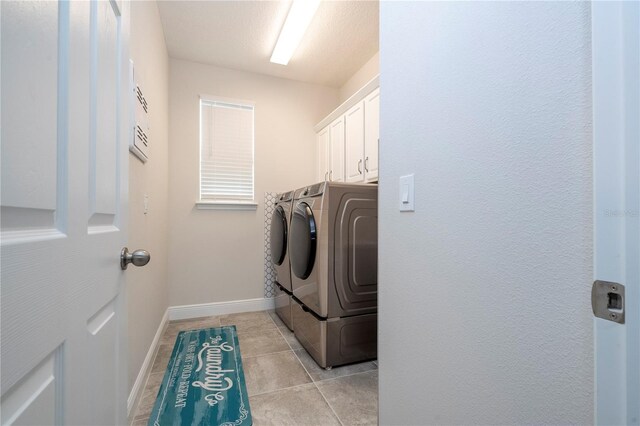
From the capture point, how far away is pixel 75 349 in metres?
0.49

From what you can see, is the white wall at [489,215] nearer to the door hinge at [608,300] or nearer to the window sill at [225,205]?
the door hinge at [608,300]

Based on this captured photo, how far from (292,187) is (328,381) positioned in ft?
6.70

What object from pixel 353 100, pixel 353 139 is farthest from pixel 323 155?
pixel 353 100

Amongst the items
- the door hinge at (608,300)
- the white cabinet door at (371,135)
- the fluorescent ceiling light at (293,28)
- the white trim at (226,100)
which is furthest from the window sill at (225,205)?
the door hinge at (608,300)

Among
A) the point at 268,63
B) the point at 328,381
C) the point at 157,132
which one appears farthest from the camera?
the point at 268,63

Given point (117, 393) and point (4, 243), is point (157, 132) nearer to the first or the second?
point (117, 393)

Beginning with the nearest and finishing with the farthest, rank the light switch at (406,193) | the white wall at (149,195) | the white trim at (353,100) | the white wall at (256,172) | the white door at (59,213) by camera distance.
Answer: the white door at (59,213) < the light switch at (406,193) < the white wall at (149,195) < the white trim at (353,100) < the white wall at (256,172)

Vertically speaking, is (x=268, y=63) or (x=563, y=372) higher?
(x=268, y=63)

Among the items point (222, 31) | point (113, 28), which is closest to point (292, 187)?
point (222, 31)

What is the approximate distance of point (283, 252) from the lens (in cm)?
247

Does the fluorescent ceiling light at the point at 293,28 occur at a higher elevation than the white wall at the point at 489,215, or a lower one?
higher

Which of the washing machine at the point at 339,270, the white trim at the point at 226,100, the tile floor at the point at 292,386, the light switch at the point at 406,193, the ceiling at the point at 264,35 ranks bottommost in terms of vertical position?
the tile floor at the point at 292,386

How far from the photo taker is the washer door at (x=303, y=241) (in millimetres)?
1860

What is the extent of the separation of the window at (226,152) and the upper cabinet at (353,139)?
832 mm
